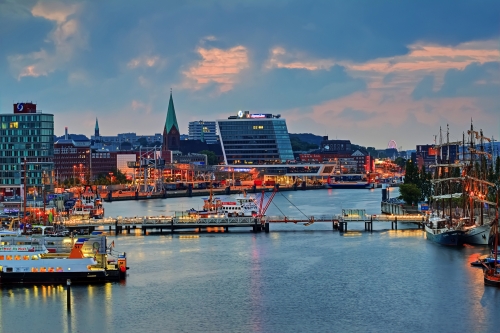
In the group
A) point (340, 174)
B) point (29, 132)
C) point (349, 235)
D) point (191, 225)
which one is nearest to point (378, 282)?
point (349, 235)

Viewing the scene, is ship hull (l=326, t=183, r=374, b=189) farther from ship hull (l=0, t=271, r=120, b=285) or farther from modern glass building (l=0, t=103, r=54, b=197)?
ship hull (l=0, t=271, r=120, b=285)

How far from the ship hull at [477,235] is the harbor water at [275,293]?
671 millimetres

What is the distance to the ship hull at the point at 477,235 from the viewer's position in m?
44.2

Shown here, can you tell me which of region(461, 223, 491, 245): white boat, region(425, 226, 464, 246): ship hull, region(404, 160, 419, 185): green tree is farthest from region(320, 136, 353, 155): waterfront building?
region(461, 223, 491, 245): white boat

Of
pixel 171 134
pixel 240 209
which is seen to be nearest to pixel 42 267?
pixel 240 209

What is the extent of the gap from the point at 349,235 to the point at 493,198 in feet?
33.2

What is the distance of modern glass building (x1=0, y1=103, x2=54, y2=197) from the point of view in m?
73.8

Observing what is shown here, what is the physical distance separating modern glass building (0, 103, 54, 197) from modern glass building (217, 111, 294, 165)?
7110 centimetres

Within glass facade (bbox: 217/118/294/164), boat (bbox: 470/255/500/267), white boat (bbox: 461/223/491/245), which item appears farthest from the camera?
glass facade (bbox: 217/118/294/164)

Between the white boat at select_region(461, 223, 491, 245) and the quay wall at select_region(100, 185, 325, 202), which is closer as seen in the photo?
the white boat at select_region(461, 223, 491, 245)

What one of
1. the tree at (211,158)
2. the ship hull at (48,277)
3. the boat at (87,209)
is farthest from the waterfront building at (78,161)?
the ship hull at (48,277)

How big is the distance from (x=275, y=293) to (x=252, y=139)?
367 ft

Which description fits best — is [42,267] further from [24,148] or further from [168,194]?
[168,194]

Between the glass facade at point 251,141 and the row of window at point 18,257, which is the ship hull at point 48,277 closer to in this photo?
the row of window at point 18,257
